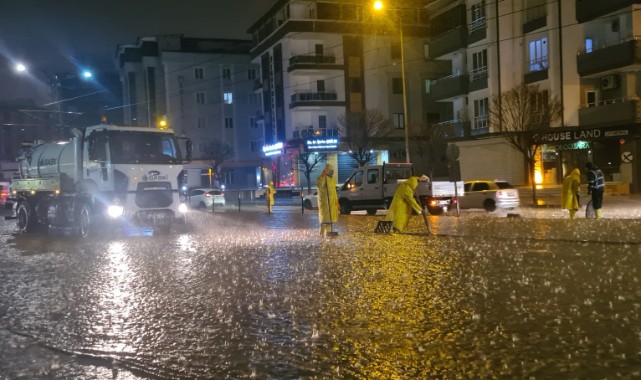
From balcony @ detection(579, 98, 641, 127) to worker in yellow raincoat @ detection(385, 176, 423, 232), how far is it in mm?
22363

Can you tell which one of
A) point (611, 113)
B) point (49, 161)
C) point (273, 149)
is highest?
point (611, 113)

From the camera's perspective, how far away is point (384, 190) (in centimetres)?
2394

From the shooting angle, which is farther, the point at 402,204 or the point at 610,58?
the point at 610,58

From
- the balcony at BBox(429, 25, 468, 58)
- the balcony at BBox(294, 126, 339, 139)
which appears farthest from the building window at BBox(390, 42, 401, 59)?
the balcony at BBox(429, 25, 468, 58)

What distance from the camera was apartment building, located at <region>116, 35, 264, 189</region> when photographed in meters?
68.3

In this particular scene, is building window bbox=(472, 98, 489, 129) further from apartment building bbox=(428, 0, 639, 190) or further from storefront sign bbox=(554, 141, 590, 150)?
storefront sign bbox=(554, 141, 590, 150)

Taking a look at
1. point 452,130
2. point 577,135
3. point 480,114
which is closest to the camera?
point 577,135

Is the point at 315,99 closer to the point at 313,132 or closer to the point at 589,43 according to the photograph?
the point at 313,132

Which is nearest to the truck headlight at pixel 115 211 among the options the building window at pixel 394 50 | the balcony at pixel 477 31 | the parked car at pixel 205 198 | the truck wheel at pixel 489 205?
the truck wheel at pixel 489 205

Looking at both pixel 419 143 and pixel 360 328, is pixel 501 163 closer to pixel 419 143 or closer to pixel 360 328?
pixel 419 143

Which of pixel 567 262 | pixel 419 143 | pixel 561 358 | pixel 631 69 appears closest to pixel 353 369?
pixel 561 358

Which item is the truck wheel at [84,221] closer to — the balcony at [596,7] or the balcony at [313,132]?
the balcony at [596,7]

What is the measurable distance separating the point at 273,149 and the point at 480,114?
858 inches

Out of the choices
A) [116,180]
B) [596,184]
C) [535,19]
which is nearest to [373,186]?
[596,184]
